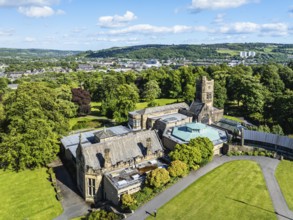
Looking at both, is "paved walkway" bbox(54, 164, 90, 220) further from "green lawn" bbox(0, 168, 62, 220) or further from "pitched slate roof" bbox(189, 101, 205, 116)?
"pitched slate roof" bbox(189, 101, 205, 116)

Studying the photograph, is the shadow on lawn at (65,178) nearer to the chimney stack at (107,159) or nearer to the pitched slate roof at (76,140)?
the pitched slate roof at (76,140)

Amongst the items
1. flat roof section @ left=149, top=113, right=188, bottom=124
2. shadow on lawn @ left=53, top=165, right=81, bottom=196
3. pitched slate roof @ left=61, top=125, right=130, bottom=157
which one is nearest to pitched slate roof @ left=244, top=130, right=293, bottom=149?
flat roof section @ left=149, top=113, right=188, bottom=124

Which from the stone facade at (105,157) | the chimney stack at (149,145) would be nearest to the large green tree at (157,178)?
the stone facade at (105,157)

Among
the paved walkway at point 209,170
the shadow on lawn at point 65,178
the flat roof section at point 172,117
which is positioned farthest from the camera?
the flat roof section at point 172,117

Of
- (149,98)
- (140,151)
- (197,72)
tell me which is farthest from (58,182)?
(197,72)

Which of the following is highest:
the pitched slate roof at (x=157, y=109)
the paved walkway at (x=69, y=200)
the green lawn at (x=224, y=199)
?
the pitched slate roof at (x=157, y=109)

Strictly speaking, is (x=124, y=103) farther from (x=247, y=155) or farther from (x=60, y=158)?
(x=247, y=155)
